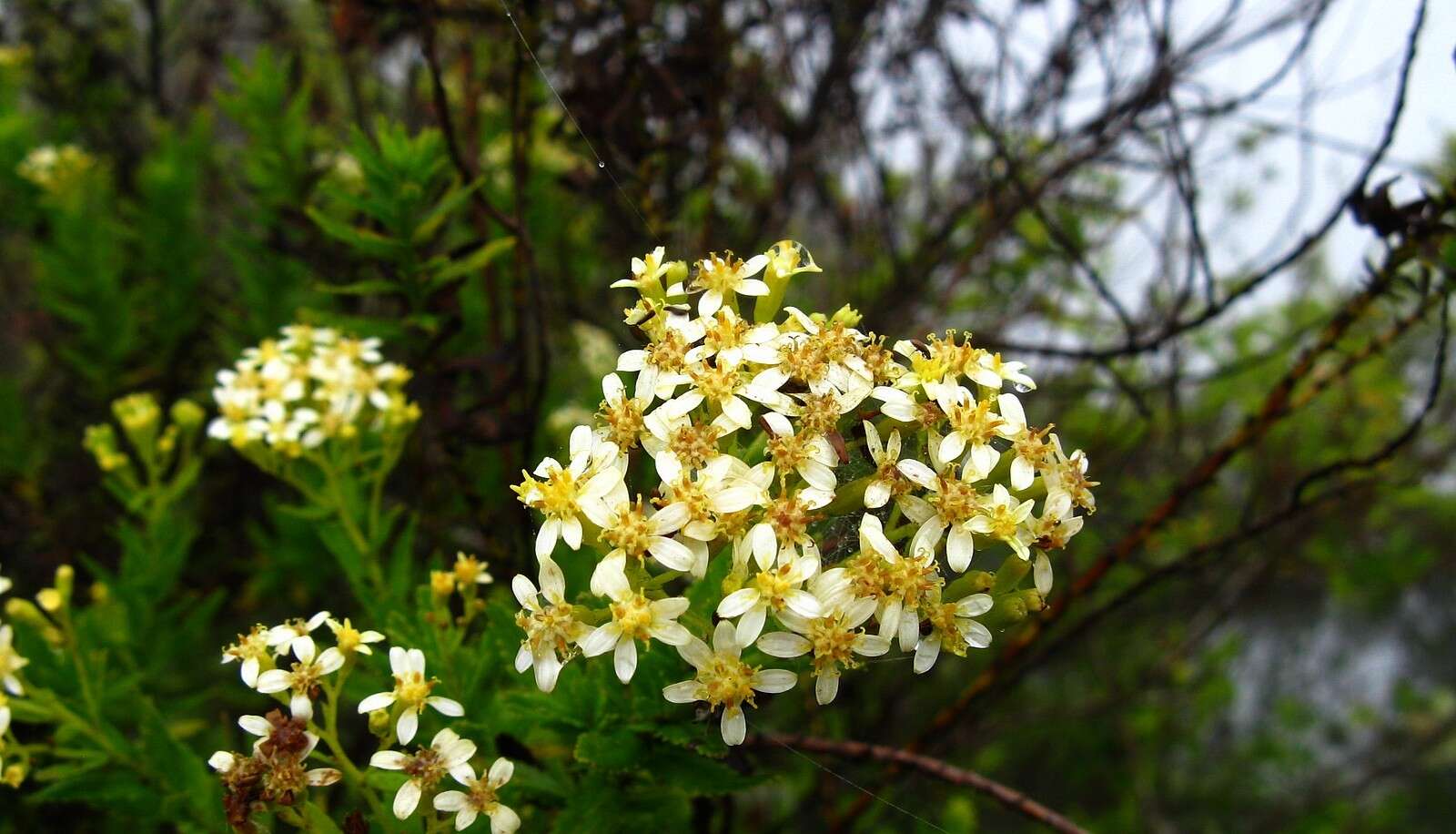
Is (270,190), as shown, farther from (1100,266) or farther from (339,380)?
(1100,266)

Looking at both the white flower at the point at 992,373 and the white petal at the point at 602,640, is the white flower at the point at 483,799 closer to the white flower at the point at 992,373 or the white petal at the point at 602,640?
the white petal at the point at 602,640

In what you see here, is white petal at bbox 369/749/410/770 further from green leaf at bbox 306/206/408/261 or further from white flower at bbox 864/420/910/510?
green leaf at bbox 306/206/408/261

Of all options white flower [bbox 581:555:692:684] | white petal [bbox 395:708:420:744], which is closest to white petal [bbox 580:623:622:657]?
white flower [bbox 581:555:692:684]

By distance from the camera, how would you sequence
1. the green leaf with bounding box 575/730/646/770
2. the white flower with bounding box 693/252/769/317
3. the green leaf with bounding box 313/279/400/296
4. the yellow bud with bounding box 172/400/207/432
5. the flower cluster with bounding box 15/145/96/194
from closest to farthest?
the green leaf with bounding box 575/730/646/770 → the white flower with bounding box 693/252/769/317 → the green leaf with bounding box 313/279/400/296 → the yellow bud with bounding box 172/400/207/432 → the flower cluster with bounding box 15/145/96/194

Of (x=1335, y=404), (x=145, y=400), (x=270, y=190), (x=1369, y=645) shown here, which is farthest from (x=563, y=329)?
(x=1369, y=645)

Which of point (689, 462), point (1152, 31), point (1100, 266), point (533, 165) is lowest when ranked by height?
point (689, 462)

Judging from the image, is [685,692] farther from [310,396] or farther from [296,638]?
[310,396]

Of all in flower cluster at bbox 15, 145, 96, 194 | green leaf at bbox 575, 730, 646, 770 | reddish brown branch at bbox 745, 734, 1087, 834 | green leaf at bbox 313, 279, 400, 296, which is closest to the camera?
green leaf at bbox 575, 730, 646, 770
